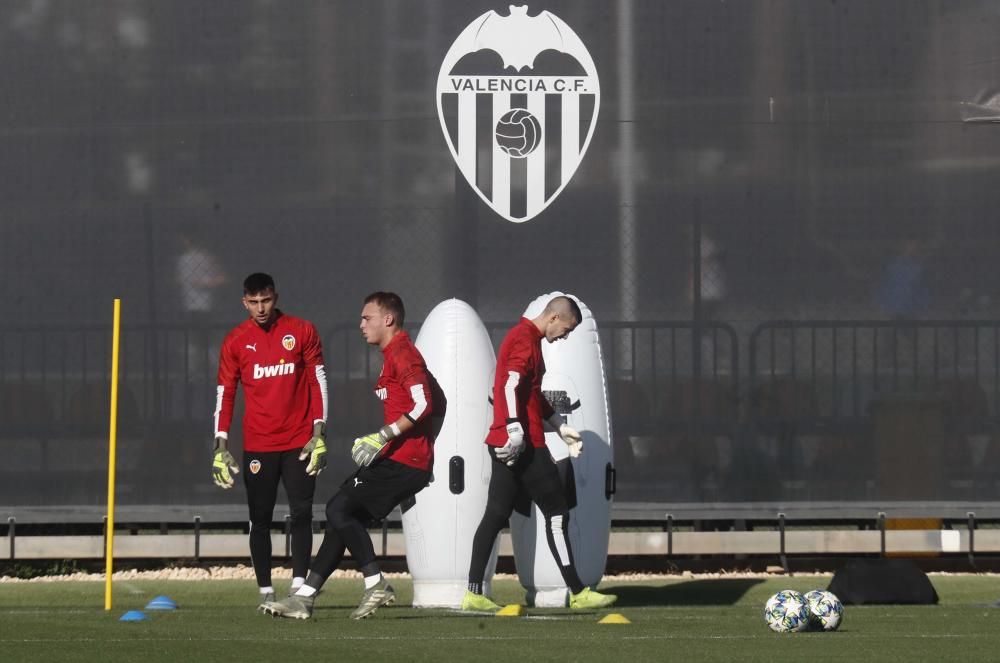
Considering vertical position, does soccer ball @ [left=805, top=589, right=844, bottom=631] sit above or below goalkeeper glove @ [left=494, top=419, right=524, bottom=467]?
below

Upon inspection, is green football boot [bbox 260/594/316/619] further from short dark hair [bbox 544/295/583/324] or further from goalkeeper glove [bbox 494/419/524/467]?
short dark hair [bbox 544/295/583/324]

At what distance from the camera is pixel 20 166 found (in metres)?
10.3

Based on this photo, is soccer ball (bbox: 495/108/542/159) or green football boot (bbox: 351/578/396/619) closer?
green football boot (bbox: 351/578/396/619)

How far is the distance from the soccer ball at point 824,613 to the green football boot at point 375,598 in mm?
1755

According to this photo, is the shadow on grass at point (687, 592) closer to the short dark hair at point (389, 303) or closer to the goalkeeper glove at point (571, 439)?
the goalkeeper glove at point (571, 439)

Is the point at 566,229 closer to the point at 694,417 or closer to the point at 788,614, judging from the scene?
Result: the point at 694,417

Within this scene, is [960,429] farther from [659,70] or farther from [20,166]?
[20,166]

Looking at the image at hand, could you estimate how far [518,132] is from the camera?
10.2 metres

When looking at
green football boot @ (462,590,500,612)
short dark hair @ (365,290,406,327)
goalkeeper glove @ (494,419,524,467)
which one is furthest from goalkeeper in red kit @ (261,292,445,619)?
green football boot @ (462,590,500,612)

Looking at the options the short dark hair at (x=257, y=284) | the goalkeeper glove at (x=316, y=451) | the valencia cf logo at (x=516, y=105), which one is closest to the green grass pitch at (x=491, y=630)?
the goalkeeper glove at (x=316, y=451)

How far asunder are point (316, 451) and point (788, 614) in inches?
87.6

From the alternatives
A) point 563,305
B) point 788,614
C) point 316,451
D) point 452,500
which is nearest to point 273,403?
point 316,451

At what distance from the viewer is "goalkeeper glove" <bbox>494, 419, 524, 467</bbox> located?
8.36 meters

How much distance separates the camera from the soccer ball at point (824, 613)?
7.60 meters
